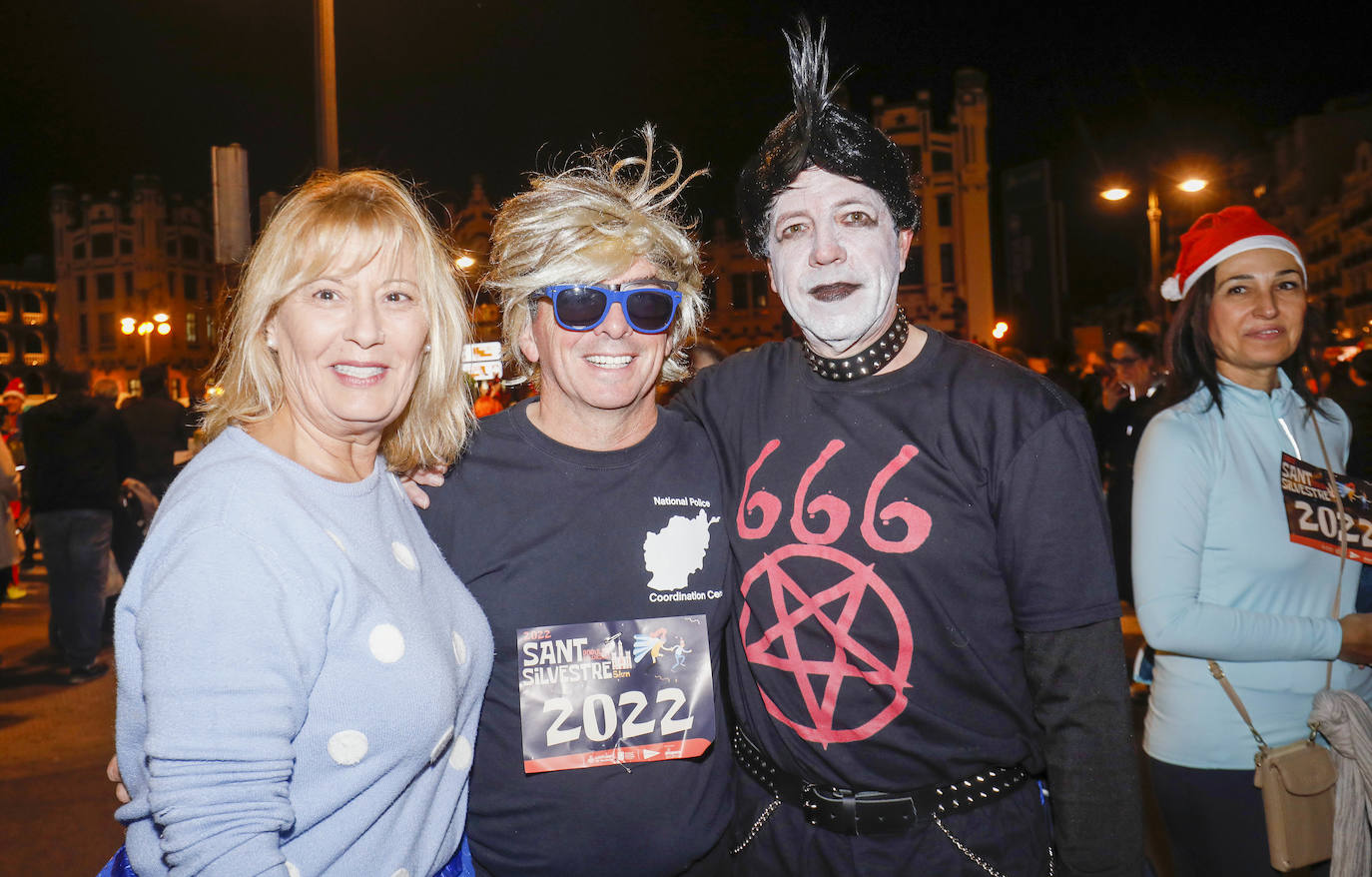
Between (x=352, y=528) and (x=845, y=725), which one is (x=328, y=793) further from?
(x=845, y=725)

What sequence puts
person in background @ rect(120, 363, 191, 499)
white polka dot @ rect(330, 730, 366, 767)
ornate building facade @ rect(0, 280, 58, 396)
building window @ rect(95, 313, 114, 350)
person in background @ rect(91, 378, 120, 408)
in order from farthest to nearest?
1. ornate building facade @ rect(0, 280, 58, 396)
2. building window @ rect(95, 313, 114, 350)
3. person in background @ rect(91, 378, 120, 408)
4. person in background @ rect(120, 363, 191, 499)
5. white polka dot @ rect(330, 730, 366, 767)

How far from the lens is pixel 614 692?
2.26 metres

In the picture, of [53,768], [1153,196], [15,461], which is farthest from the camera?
[1153,196]

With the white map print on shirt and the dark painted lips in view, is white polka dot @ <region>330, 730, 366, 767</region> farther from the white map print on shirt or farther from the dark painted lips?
the dark painted lips

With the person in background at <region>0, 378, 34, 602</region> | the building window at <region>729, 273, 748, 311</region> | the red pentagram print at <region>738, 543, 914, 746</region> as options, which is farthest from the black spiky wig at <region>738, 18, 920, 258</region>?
the building window at <region>729, 273, 748, 311</region>

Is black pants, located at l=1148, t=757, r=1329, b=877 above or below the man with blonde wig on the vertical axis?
below

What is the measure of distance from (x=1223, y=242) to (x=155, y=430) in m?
9.31

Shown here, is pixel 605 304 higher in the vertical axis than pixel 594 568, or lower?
higher

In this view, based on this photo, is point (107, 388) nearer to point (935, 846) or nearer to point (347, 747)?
point (347, 747)

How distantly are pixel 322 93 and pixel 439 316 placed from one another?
5751mm

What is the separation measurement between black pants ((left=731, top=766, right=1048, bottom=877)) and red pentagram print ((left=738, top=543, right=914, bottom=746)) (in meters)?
0.24

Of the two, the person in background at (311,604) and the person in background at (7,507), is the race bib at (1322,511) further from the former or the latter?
the person in background at (7,507)

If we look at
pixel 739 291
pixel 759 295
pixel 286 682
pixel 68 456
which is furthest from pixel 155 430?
pixel 739 291

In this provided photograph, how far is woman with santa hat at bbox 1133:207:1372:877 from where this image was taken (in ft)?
8.11
